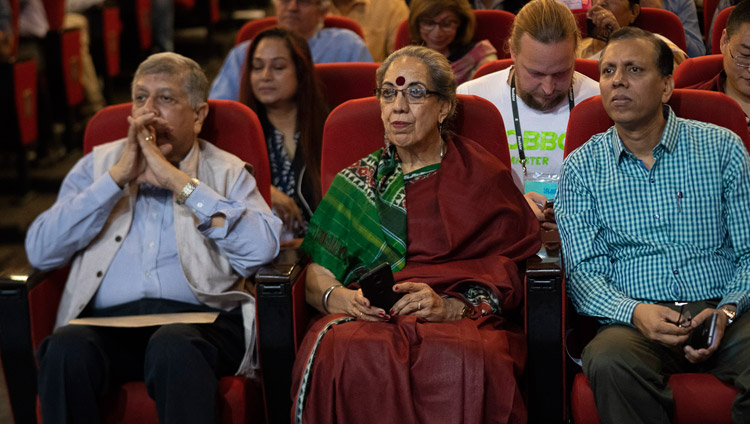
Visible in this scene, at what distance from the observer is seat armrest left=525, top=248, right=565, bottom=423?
7.36ft

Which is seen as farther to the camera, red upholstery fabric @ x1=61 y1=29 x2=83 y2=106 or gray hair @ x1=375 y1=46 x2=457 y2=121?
red upholstery fabric @ x1=61 y1=29 x2=83 y2=106

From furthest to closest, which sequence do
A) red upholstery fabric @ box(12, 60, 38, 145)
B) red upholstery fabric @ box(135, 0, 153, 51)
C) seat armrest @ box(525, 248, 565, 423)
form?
red upholstery fabric @ box(135, 0, 153, 51) < red upholstery fabric @ box(12, 60, 38, 145) < seat armrest @ box(525, 248, 565, 423)

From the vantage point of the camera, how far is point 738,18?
289 cm

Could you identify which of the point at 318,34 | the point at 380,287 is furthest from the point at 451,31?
the point at 380,287

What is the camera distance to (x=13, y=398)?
8.03ft

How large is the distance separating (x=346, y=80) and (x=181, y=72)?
2.95 ft

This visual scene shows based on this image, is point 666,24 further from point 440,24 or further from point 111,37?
point 111,37

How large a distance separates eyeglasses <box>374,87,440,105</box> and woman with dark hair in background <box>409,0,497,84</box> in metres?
1.33

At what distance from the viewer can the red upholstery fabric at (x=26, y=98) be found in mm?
4859

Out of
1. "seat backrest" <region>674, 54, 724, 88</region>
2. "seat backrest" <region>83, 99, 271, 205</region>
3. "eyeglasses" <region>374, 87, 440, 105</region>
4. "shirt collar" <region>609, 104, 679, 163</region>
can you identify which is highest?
"seat backrest" <region>674, 54, 724, 88</region>

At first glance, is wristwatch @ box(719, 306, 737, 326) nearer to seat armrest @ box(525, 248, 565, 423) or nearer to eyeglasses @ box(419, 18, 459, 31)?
seat armrest @ box(525, 248, 565, 423)

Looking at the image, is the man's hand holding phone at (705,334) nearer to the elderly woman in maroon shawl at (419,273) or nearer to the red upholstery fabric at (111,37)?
the elderly woman in maroon shawl at (419,273)

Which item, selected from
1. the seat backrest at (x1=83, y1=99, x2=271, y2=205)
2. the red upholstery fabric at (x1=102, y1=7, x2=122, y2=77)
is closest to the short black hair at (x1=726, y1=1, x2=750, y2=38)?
the seat backrest at (x1=83, y1=99, x2=271, y2=205)

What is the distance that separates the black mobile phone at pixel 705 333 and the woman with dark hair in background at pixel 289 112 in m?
1.39
